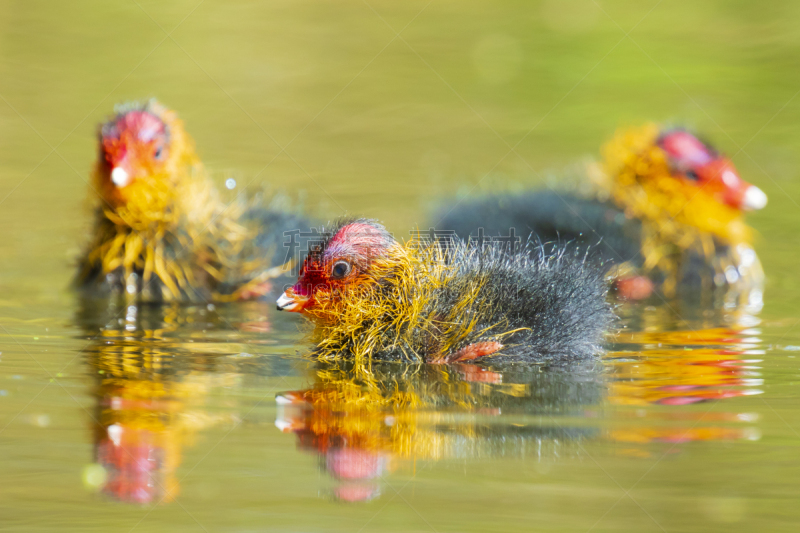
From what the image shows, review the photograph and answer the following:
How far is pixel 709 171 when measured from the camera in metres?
7.73

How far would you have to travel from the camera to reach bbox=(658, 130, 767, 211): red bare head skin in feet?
25.0

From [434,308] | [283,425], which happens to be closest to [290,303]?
[434,308]

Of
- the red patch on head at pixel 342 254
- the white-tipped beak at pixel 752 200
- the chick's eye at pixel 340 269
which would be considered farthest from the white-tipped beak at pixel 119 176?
the white-tipped beak at pixel 752 200

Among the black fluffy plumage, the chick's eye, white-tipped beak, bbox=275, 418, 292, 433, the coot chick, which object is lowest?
white-tipped beak, bbox=275, 418, 292, 433

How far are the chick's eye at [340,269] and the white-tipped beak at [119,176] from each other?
2339 millimetres

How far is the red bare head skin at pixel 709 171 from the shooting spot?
7625mm

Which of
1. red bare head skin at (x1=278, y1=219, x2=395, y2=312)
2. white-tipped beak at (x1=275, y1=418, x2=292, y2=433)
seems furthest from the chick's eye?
white-tipped beak at (x1=275, y1=418, x2=292, y2=433)

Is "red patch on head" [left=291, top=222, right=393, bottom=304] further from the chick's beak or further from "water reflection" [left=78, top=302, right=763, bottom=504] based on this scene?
"water reflection" [left=78, top=302, right=763, bottom=504]

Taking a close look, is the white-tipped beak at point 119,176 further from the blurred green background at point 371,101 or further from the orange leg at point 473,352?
the orange leg at point 473,352

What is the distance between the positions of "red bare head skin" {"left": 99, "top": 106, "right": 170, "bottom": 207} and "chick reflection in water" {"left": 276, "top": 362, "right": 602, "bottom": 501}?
2550 millimetres

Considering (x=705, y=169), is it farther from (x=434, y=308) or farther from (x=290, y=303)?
(x=290, y=303)

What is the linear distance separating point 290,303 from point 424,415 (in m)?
1.18

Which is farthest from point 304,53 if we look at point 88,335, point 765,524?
point 765,524

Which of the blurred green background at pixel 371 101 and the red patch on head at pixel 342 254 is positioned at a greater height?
the blurred green background at pixel 371 101
